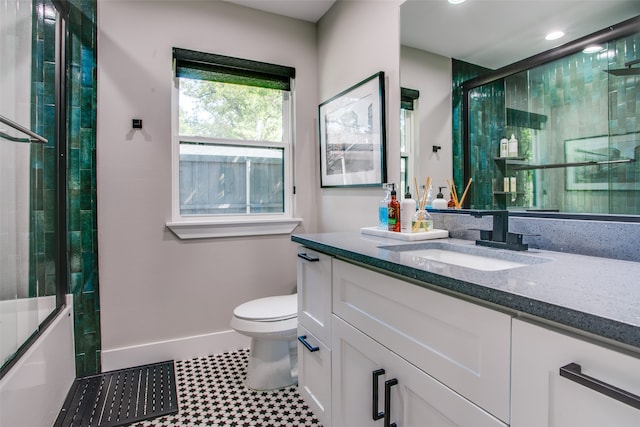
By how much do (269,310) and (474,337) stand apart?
136 centimetres

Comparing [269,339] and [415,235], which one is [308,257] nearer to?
[415,235]

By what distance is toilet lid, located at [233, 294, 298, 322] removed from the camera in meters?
1.85

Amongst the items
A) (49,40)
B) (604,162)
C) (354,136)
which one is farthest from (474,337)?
(49,40)

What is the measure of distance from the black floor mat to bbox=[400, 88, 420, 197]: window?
1.65 metres

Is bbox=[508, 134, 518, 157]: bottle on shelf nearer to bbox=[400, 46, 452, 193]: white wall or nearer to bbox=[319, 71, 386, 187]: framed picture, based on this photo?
bbox=[400, 46, 452, 193]: white wall

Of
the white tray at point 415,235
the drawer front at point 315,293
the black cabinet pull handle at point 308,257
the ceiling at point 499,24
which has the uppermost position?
Answer: the ceiling at point 499,24

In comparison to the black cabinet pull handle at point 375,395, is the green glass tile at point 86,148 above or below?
above

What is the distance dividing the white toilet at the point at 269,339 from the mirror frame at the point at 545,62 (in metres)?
1.15

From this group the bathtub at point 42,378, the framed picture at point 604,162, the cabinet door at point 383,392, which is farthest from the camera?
the bathtub at point 42,378

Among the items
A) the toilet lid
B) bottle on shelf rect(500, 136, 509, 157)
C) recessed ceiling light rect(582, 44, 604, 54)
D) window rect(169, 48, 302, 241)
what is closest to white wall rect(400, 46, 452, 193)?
bottle on shelf rect(500, 136, 509, 157)

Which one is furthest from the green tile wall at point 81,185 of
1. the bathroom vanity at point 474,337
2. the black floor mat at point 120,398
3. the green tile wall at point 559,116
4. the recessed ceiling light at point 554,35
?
the recessed ceiling light at point 554,35

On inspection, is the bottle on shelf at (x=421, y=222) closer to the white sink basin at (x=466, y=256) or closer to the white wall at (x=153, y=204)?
the white sink basin at (x=466, y=256)

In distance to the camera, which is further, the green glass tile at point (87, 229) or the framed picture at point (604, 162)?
the green glass tile at point (87, 229)

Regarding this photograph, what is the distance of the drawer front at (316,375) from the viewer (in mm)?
1415
